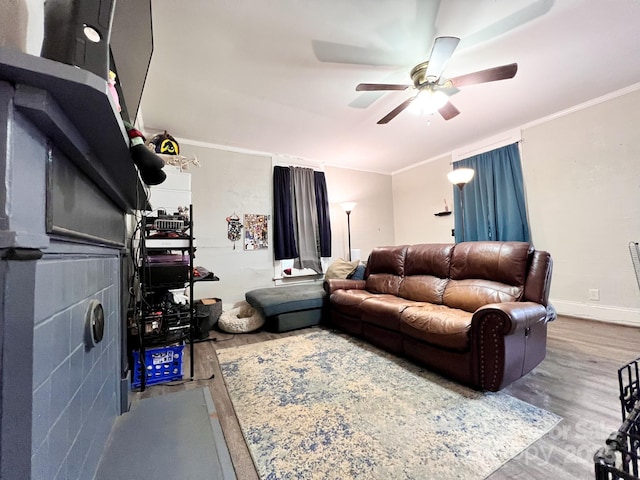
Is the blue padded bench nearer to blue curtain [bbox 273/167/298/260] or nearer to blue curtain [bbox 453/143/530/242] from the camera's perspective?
blue curtain [bbox 273/167/298/260]

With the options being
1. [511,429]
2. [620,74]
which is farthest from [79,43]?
[620,74]

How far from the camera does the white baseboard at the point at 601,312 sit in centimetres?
281

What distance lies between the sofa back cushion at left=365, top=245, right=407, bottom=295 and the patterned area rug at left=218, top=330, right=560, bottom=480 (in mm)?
1028

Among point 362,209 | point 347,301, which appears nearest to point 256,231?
point 347,301

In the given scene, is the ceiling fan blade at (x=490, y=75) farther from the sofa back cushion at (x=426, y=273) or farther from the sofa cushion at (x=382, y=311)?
the sofa cushion at (x=382, y=311)

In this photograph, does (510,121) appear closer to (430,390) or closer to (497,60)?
(497,60)

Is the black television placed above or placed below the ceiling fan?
below

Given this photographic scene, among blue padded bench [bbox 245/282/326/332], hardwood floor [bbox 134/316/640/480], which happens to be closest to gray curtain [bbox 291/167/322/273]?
blue padded bench [bbox 245/282/326/332]

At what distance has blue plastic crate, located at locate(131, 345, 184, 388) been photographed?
Result: 183cm

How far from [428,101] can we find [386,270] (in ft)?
6.17

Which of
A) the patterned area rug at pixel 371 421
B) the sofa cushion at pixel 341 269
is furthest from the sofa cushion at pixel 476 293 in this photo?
the sofa cushion at pixel 341 269

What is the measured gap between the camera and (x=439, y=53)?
1766 millimetres

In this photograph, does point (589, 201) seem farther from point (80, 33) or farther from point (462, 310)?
point (80, 33)

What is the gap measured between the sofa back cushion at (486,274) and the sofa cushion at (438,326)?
28 cm
